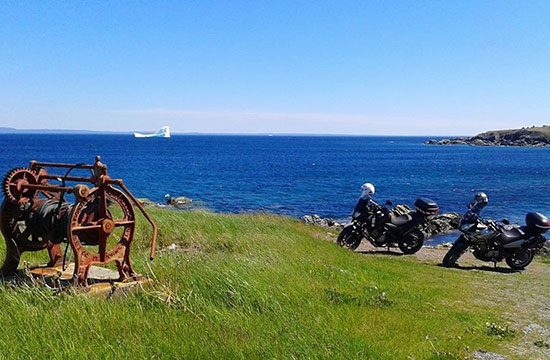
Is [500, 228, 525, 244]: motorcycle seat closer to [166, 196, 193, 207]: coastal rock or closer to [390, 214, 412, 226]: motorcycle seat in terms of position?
[390, 214, 412, 226]: motorcycle seat

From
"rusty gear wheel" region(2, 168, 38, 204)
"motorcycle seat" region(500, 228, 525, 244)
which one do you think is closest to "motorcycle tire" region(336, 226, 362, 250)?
"motorcycle seat" region(500, 228, 525, 244)

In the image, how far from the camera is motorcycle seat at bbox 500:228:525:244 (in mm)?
12797

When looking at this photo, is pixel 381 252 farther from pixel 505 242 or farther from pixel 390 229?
pixel 505 242

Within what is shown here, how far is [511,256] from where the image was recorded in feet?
42.3

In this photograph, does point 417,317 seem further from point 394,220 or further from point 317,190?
point 317,190

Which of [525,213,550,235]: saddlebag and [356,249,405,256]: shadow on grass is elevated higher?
[525,213,550,235]: saddlebag

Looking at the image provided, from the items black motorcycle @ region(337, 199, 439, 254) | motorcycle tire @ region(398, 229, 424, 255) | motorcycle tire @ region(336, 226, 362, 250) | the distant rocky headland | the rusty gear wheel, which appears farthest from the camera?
the distant rocky headland

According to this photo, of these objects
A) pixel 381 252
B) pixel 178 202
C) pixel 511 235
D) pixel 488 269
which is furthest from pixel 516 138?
pixel 488 269

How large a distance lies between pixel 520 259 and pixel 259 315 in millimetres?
9465

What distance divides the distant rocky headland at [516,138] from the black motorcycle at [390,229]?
6385 inches

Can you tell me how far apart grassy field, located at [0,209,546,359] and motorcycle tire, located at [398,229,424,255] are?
4878mm

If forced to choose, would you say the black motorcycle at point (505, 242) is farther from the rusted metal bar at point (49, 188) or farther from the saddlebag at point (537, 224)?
the rusted metal bar at point (49, 188)

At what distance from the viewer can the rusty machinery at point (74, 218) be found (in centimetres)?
668

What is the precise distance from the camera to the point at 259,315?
231 inches
